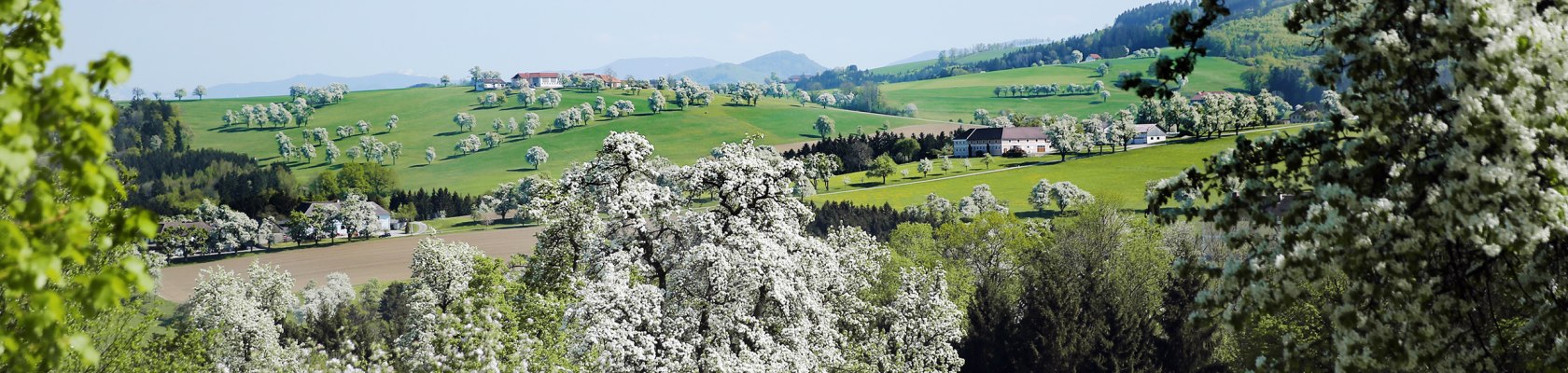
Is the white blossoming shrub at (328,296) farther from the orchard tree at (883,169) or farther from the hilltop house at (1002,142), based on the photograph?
the hilltop house at (1002,142)

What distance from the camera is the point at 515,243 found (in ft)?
437

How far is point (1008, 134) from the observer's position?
183m

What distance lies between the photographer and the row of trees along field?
17.6 feet

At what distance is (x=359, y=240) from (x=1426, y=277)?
164 m

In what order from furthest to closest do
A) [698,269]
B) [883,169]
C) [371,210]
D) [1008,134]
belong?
[1008,134], [371,210], [883,169], [698,269]

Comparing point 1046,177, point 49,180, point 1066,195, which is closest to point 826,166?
point 1046,177

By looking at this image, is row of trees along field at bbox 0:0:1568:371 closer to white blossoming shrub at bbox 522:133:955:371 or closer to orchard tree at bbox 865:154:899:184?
white blossoming shrub at bbox 522:133:955:371

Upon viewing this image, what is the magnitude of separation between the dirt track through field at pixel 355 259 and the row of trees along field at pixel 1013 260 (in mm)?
48686

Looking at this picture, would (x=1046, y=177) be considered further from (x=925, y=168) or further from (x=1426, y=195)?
(x=1426, y=195)

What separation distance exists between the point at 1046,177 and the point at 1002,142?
119 ft

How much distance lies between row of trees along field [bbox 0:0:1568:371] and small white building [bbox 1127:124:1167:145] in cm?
10503

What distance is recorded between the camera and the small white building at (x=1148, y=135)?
172m

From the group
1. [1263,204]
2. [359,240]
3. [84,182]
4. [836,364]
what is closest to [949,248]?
[836,364]

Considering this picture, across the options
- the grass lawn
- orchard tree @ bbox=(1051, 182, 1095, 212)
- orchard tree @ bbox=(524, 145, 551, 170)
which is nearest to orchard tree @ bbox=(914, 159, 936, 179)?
the grass lawn
